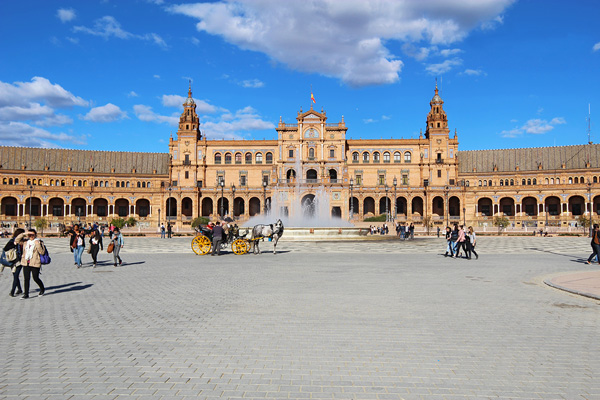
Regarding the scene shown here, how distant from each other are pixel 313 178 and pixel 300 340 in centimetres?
7590

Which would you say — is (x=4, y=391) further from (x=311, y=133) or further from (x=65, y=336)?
(x=311, y=133)

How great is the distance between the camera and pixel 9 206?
80938 mm

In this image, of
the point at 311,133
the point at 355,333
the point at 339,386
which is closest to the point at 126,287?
the point at 355,333

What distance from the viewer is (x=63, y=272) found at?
54.8ft

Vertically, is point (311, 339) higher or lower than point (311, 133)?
lower

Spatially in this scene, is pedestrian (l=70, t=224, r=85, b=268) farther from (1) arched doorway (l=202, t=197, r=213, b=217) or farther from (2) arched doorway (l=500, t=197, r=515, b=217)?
(2) arched doorway (l=500, t=197, r=515, b=217)

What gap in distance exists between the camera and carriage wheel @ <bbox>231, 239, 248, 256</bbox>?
2364 cm

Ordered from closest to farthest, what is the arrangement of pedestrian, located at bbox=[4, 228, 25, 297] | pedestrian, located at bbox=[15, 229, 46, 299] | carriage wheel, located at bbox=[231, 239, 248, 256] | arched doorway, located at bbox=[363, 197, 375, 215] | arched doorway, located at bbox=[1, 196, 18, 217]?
pedestrian, located at bbox=[15, 229, 46, 299] < pedestrian, located at bbox=[4, 228, 25, 297] < carriage wheel, located at bbox=[231, 239, 248, 256] < arched doorway, located at bbox=[1, 196, 18, 217] < arched doorway, located at bbox=[363, 197, 375, 215]

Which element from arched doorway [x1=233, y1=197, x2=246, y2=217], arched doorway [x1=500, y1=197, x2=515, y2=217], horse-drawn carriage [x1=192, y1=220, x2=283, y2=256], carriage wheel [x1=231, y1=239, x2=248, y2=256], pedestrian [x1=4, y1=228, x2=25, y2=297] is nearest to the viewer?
pedestrian [x1=4, y1=228, x2=25, y2=297]

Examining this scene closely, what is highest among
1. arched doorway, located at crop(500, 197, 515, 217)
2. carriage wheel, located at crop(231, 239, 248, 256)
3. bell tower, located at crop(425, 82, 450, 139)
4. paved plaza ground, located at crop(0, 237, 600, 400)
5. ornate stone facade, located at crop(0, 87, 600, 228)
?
bell tower, located at crop(425, 82, 450, 139)

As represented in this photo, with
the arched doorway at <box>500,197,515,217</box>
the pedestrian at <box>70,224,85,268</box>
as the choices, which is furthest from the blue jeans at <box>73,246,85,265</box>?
the arched doorway at <box>500,197,515,217</box>

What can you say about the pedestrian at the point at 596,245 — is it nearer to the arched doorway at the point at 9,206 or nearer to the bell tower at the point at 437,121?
the bell tower at the point at 437,121

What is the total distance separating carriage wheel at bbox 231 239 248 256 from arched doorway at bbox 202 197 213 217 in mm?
63683

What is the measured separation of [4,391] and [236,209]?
83.0 meters
